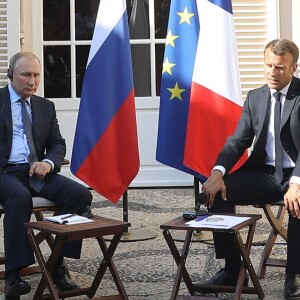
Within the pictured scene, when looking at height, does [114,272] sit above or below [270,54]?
below

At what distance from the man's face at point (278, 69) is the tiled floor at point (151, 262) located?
1104 millimetres

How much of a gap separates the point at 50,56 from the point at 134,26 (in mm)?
834

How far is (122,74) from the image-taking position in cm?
547

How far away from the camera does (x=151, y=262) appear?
504 cm

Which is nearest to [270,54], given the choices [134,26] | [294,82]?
[294,82]

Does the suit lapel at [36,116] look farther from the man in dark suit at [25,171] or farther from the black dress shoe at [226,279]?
the black dress shoe at [226,279]

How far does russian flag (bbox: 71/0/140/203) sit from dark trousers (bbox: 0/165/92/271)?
64cm

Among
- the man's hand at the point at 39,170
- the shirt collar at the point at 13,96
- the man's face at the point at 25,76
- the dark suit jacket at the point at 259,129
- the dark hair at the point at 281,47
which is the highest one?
the dark hair at the point at 281,47

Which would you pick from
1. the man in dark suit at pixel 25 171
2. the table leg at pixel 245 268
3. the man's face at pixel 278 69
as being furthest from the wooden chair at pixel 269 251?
the man in dark suit at pixel 25 171

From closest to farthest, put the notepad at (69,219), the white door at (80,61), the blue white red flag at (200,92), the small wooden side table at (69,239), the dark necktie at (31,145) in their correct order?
the small wooden side table at (69,239)
the notepad at (69,219)
the dark necktie at (31,145)
the blue white red flag at (200,92)
the white door at (80,61)

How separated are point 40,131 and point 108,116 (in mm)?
673

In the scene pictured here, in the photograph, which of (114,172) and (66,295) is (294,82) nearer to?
(114,172)

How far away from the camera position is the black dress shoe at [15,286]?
4199 mm

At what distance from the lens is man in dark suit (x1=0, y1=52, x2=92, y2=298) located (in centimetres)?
428
